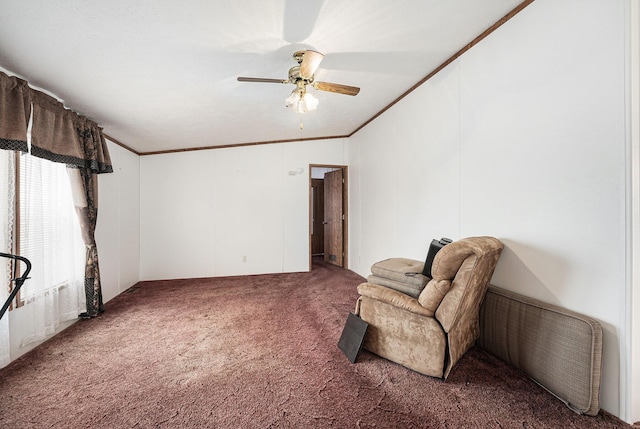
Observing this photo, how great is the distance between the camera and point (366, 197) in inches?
177

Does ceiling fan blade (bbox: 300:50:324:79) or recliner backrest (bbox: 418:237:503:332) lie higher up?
ceiling fan blade (bbox: 300:50:324:79)

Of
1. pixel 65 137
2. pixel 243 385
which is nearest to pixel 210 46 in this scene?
pixel 65 137

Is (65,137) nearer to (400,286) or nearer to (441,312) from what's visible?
(400,286)

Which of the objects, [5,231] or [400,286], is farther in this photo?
[400,286]

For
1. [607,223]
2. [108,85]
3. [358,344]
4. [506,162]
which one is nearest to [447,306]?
[358,344]

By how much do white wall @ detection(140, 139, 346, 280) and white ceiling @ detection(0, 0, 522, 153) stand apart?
169 cm

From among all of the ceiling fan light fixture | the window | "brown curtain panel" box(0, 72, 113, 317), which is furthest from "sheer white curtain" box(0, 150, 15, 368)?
the ceiling fan light fixture

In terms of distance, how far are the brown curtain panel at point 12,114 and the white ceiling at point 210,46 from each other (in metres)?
0.16

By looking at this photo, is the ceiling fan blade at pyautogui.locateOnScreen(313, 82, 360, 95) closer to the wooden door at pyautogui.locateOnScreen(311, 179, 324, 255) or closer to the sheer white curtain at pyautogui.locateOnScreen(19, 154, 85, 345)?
the sheer white curtain at pyautogui.locateOnScreen(19, 154, 85, 345)

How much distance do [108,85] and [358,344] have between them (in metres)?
3.18

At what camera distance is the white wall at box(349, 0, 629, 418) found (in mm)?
1451

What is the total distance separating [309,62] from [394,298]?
1.98 m

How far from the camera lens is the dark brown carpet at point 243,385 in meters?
1.51

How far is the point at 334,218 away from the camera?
5656 mm
